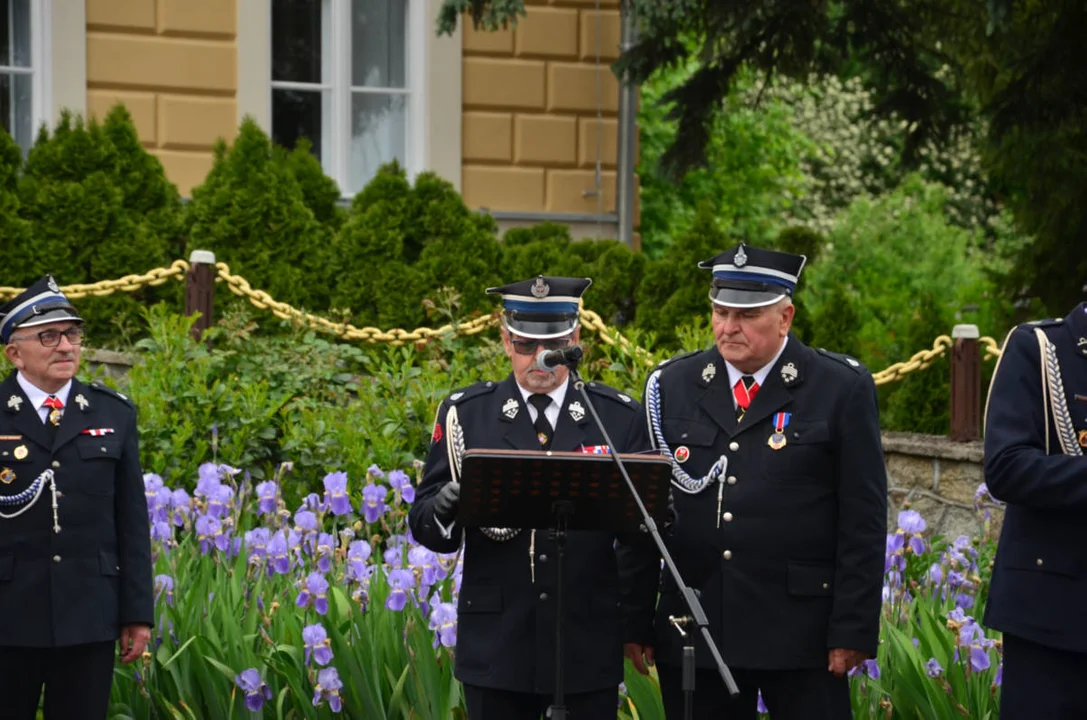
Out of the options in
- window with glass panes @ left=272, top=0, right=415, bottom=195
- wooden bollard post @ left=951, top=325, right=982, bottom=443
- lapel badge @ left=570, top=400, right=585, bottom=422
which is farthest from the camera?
window with glass panes @ left=272, top=0, right=415, bottom=195

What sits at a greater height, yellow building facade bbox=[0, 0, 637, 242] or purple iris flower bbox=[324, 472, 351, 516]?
yellow building facade bbox=[0, 0, 637, 242]

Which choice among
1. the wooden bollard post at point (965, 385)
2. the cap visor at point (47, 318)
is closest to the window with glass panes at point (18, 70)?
the wooden bollard post at point (965, 385)

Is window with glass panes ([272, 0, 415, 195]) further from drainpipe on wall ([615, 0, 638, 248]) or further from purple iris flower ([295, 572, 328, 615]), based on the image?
purple iris flower ([295, 572, 328, 615])

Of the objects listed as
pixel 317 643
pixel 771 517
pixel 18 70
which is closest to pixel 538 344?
pixel 771 517

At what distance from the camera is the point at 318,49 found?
43.1 ft

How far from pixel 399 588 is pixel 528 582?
1.11 meters

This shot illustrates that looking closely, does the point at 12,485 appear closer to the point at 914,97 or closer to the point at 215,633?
the point at 215,633

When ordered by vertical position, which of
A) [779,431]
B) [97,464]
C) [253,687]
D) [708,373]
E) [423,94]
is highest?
[423,94]

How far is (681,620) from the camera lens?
4.33m

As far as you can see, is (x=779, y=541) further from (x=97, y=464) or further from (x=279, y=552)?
(x=279, y=552)

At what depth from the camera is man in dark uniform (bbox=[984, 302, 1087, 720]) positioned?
4027 millimetres

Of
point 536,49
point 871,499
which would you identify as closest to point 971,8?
point 536,49

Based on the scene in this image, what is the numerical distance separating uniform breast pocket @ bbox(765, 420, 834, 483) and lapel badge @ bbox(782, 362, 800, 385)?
135mm

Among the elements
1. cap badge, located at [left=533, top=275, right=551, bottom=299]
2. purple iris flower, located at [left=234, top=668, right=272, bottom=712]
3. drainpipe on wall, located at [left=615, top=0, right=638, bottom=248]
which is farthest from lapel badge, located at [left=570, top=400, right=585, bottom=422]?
drainpipe on wall, located at [left=615, top=0, right=638, bottom=248]
